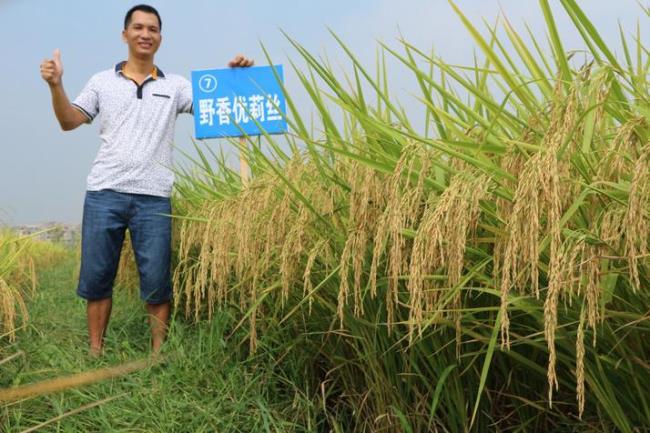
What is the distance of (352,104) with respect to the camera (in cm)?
191

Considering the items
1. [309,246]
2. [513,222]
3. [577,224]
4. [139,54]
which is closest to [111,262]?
[139,54]

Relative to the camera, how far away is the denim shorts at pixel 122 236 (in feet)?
11.9

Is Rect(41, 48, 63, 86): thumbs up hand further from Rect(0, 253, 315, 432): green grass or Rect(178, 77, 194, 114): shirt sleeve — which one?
Rect(0, 253, 315, 432): green grass

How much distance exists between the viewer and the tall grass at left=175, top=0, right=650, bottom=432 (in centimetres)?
117

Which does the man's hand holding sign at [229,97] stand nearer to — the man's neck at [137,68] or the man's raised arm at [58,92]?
the man's neck at [137,68]

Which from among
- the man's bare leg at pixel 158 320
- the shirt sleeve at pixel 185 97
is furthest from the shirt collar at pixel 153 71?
the man's bare leg at pixel 158 320

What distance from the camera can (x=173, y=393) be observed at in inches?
113

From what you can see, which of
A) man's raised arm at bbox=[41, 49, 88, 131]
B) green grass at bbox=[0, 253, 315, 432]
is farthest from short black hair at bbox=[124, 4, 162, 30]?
green grass at bbox=[0, 253, 315, 432]

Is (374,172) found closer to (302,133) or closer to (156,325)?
(302,133)

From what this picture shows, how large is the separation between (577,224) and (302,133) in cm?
93

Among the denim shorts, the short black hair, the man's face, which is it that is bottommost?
the denim shorts

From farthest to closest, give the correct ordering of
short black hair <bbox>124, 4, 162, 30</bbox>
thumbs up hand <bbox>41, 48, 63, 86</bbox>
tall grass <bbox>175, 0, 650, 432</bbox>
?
1. short black hair <bbox>124, 4, 162, 30</bbox>
2. thumbs up hand <bbox>41, 48, 63, 86</bbox>
3. tall grass <bbox>175, 0, 650, 432</bbox>

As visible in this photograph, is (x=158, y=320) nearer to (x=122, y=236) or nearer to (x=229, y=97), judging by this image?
(x=122, y=236)

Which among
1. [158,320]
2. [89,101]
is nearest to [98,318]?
[158,320]
